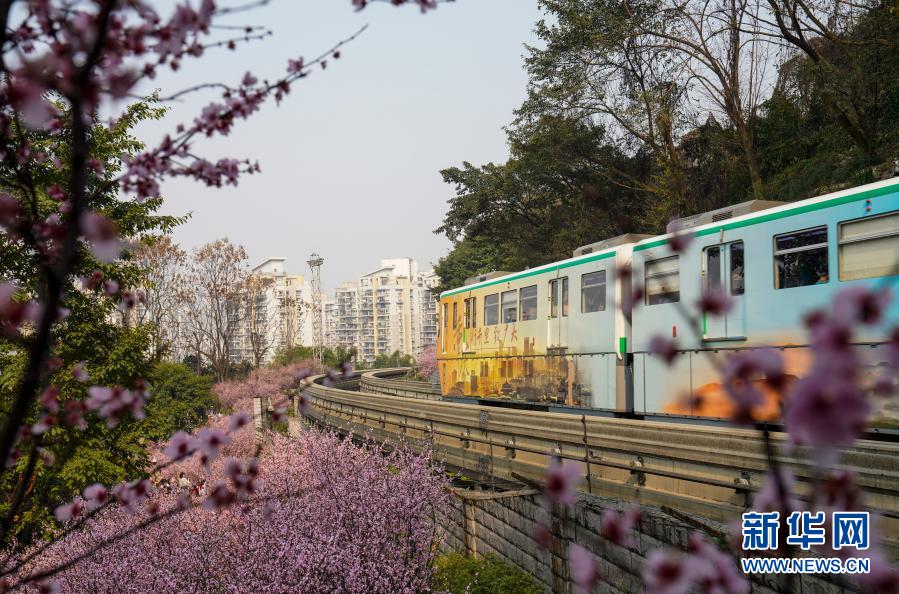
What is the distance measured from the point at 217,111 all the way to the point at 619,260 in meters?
10.8

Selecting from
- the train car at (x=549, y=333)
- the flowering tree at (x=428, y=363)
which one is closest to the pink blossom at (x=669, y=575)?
the train car at (x=549, y=333)

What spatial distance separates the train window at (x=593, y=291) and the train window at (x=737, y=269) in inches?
117

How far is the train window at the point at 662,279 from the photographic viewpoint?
1262cm

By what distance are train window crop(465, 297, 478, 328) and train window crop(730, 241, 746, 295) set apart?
8.85 meters

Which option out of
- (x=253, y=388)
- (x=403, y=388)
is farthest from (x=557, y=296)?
(x=253, y=388)

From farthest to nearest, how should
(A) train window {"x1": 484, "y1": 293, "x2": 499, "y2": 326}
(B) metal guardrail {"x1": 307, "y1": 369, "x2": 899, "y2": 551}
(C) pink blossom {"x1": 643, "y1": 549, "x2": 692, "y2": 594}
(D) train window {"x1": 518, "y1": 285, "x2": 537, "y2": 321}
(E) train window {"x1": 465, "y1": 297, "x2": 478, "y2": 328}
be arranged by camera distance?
(E) train window {"x1": 465, "y1": 297, "x2": 478, "y2": 328} → (A) train window {"x1": 484, "y1": 293, "x2": 499, "y2": 326} → (D) train window {"x1": 518, "y1": 285, "x2": 537, "y2": 321} → (B) metal guardrail {"x1": 307, "y1": 369, "x2": 899, "y2": 551} → (C) pink blossom {"x1": 643, "y1": 549, "x2": 692, "y2": 594}

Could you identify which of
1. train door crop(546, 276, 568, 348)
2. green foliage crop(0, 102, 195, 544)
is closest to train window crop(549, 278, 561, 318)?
train door crop(546, 276, 568, 348)

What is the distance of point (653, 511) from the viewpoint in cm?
862

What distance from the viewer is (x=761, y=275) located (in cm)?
1107

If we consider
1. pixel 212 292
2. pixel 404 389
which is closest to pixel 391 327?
pixel 212 292

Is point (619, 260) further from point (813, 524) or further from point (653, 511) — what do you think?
point (813, 524)

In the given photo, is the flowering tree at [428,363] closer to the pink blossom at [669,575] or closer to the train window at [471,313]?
the train window at [471,313]

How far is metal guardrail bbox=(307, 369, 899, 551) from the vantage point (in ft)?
23.7

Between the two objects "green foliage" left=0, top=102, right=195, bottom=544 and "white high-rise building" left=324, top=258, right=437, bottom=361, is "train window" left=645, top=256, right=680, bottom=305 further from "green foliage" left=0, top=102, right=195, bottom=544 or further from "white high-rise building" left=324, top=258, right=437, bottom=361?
"white high-rise building" left=324, top=258, right=437, bottom=361
